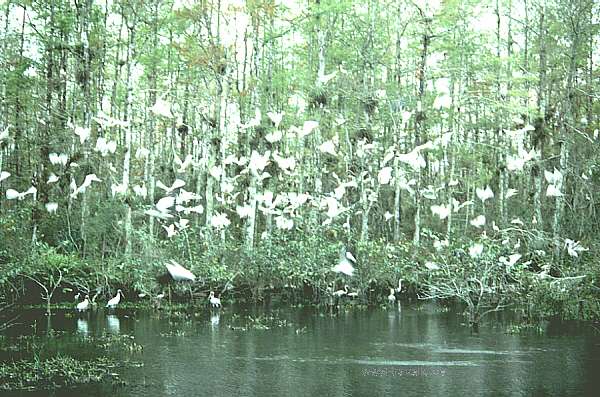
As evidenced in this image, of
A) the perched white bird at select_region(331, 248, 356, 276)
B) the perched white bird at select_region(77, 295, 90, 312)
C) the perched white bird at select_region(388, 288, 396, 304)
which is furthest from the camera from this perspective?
the perched white bird at select_region(388, 288, 396, 304)

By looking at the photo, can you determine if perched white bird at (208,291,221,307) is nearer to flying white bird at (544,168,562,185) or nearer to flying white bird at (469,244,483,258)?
flying white bird at (469,244,483,258)

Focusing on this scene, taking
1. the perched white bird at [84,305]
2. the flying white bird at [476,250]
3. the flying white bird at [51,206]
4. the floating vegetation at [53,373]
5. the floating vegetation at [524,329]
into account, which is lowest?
the floating vegetation at [53,373]

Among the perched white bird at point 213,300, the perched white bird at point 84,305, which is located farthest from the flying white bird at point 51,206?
the perched white bird at point 213,300

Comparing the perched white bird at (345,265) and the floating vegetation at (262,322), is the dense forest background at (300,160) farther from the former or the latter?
the floating vegetation at (262,322)

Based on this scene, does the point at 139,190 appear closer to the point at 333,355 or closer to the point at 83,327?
the point at 83,327

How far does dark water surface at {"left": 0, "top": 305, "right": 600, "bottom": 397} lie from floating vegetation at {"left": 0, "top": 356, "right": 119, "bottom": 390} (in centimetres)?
41

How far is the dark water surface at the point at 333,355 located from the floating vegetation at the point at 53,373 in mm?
409

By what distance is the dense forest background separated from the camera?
20.1m

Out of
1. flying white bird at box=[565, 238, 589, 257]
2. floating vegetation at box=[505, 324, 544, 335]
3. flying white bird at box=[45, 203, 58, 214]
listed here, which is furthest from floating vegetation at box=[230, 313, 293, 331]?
flying white bird at box=[565, 238, 589, 257]

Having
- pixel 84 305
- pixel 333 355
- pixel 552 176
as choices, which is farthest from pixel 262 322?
pixel 552 176

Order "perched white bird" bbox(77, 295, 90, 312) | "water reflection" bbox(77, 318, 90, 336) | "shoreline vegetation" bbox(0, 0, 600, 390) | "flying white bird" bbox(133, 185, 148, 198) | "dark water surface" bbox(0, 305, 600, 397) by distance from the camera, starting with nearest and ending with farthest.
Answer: "dark water surface" bbox(0, 305, 600, 397), "water reflection" bbox(77, 318, 90, 336), "perched white bird" bbox(77, 295, 90, 312), "shoreline vegetation" bbox(0, 0, 600, 390), "flying white bird" bbox(133, 185, 148, 198)

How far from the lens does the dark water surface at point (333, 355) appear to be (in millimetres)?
10742

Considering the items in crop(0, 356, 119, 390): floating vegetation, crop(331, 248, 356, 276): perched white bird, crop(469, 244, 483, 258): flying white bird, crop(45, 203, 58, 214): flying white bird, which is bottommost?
crop(0, 356, 119, 390): floating vegetation

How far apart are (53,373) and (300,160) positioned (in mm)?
16867
